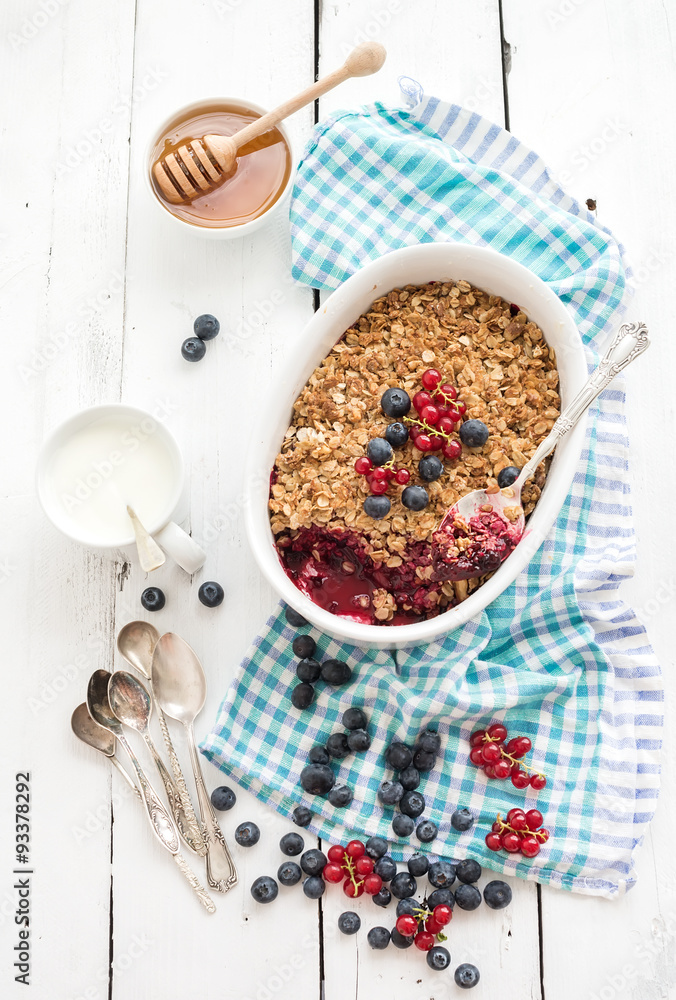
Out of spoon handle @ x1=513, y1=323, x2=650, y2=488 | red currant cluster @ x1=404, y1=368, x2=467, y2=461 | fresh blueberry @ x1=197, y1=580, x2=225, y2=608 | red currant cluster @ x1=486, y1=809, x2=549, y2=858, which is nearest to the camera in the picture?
spoon handle @ x1=513, y1=323, x2=650, y2=488

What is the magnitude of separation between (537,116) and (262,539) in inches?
56.3

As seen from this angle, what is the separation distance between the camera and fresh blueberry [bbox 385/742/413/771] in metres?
2.07

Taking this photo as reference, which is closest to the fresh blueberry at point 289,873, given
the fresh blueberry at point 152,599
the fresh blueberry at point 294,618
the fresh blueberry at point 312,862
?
the fresh blueberry at point 312,862

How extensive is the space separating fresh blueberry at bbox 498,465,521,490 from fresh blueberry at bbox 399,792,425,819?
81 cm

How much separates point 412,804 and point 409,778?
2.4 inches

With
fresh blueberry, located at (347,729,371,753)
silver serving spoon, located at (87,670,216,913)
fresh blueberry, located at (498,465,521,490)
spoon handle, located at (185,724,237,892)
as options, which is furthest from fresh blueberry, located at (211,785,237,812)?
fresh blueberry, located at (498,465,521,490)

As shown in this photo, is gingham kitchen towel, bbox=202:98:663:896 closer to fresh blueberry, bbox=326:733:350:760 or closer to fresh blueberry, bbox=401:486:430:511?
fresh blueberry, bbox=326:733:350:760

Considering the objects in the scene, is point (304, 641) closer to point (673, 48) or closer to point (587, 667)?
point (587, 667)

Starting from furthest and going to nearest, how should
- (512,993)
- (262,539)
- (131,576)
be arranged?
(131,576) → (512,993) → (262,539)

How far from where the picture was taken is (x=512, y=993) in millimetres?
2105

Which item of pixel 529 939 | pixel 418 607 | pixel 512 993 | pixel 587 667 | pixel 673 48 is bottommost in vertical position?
pixel 512 993

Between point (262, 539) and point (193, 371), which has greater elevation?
point (193, 371)

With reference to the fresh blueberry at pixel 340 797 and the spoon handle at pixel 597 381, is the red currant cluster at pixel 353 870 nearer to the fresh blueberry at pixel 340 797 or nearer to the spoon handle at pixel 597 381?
the fresh blueberry at pixel 340 797

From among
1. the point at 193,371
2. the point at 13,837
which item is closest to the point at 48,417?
the point at 193,371
